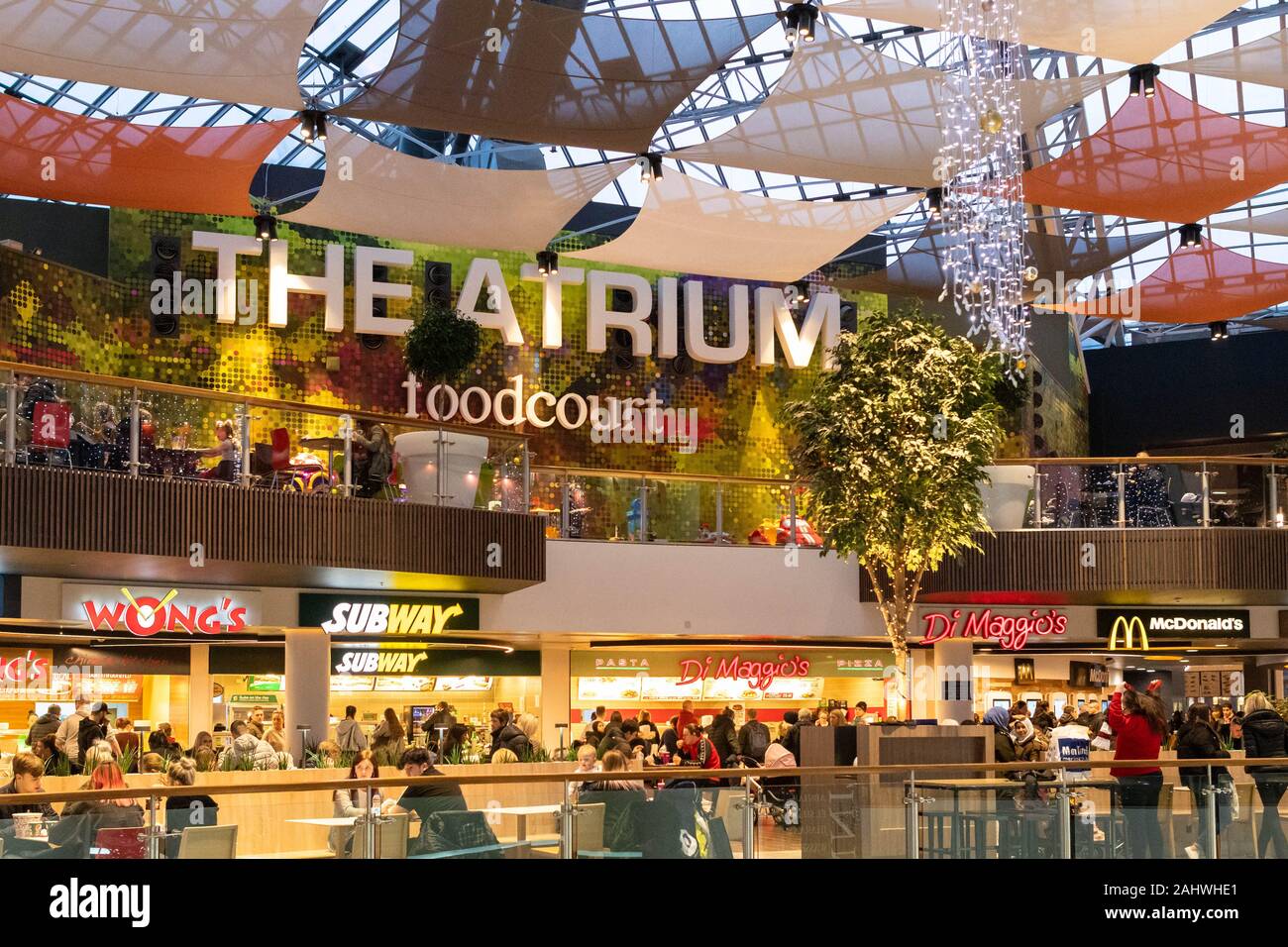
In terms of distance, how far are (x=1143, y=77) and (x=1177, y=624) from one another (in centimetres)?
683

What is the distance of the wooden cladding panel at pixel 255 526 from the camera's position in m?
12.5

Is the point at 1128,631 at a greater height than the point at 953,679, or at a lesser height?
greater

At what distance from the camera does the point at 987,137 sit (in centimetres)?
1770

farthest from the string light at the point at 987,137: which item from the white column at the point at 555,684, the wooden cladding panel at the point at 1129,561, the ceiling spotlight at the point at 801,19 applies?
the white column at the point at 555,684

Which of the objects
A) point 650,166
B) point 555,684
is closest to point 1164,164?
point 650,166

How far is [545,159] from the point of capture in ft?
79.4

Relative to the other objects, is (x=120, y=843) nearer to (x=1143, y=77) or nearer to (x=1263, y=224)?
(x=1143, y=77)

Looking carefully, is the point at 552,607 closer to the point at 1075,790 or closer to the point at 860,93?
the point at 860,93

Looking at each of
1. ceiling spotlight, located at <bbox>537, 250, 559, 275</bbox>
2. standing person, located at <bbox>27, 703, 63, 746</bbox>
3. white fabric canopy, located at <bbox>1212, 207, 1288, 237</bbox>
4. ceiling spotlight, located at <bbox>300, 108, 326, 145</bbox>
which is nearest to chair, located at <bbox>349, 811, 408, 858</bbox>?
standing person, located at <bbox>27, 703, 63, 746</bbox>

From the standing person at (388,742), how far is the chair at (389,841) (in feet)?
24.7

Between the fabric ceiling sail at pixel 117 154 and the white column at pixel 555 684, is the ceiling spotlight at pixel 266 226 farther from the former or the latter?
the white column at pixel 555 684

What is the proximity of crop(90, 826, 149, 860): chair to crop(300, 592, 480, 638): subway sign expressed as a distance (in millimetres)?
9633
